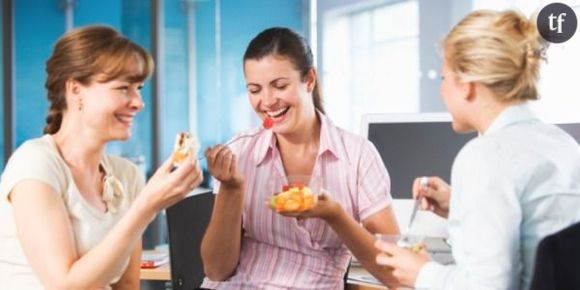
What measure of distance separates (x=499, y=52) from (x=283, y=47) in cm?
68

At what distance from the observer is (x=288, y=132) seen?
185 cm

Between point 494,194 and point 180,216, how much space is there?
115 centimetres

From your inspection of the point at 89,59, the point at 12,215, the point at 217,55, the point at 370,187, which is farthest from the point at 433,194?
the point at 217,55

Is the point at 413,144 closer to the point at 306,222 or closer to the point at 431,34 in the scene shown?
the point at 306,222

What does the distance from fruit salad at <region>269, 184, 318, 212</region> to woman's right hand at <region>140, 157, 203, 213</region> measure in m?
0.19

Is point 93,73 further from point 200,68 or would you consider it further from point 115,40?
point 200,68

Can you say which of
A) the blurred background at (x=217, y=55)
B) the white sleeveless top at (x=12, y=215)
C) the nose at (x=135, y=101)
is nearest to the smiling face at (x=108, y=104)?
the nose at (x=135, y=101)

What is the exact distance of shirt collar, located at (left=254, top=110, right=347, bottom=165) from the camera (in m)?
1.83

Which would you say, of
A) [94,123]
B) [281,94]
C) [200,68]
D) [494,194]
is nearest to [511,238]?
[494,194]

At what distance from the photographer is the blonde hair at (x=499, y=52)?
127cm

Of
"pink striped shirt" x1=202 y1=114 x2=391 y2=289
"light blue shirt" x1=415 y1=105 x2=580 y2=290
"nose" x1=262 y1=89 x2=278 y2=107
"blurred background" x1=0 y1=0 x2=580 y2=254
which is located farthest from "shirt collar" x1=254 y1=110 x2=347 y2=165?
"blurred background" x1=0 y1=0 x2=580 y2=254

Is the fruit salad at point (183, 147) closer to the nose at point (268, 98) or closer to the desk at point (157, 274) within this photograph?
the nose at point (268, 98)

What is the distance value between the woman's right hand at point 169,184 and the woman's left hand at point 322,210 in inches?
8.8

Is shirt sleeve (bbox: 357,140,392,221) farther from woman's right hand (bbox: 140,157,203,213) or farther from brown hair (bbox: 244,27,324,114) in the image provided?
woman's right hand (bbox: 140,157,203,213)
